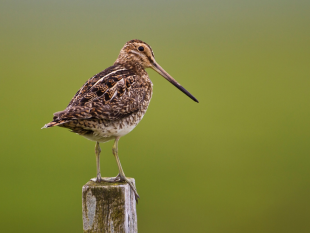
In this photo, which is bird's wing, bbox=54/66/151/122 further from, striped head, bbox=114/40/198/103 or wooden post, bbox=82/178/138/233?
wooden post, bbox=82/178/138/233

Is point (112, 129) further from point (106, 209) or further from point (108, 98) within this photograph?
point (106, 209)

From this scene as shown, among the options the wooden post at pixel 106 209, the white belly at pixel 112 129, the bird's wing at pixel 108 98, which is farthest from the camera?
the white belly at pixel 112 129

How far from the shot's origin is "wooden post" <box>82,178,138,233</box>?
304 cm

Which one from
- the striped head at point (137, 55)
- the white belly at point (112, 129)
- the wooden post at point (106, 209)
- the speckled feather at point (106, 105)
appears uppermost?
the striped head at point (137, 55)

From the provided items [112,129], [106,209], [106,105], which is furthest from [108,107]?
[106,209]

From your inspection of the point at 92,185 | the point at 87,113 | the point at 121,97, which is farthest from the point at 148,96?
the point at 92,185

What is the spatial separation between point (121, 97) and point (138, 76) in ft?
1.88

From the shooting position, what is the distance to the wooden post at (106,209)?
9.99 ft

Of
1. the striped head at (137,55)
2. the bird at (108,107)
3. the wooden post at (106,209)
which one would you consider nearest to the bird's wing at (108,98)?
the bird at (108,107)

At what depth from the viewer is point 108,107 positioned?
3.64m

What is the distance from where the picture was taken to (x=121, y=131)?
3855mm

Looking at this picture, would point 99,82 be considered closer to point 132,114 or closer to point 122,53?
point 132,114

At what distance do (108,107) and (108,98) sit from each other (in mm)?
110

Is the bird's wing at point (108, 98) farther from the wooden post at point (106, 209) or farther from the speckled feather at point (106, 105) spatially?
the wooden post at point (106, 209)
